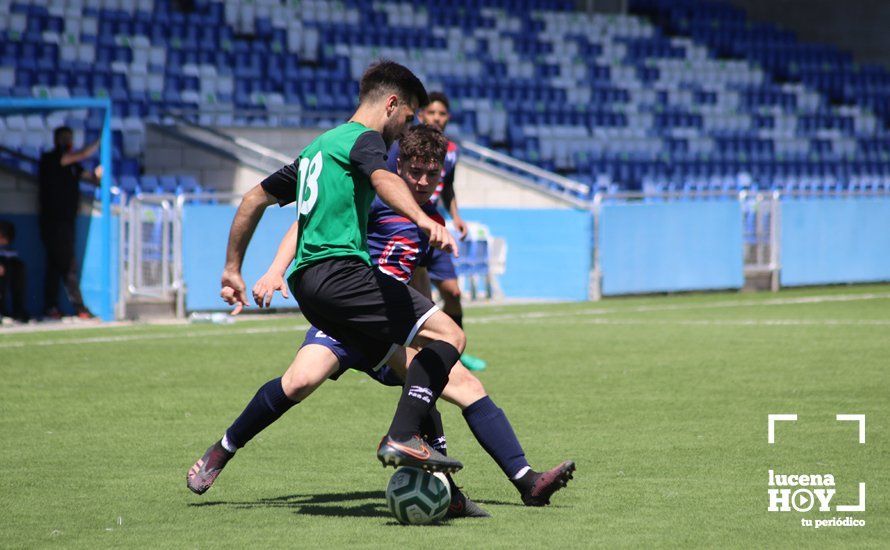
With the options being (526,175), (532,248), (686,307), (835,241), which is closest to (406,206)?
(686,307)

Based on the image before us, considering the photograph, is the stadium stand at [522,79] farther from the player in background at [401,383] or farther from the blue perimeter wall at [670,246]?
the player in background at [401,383]

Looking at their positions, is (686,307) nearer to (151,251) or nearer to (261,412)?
(151,251)

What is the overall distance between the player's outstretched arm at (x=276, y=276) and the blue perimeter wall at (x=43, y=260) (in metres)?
10.3

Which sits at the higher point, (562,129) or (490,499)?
(562,129)

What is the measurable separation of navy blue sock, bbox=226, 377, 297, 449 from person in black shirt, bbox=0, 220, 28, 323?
983 centimetres

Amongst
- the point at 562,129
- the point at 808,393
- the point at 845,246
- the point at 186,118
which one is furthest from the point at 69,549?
the point at 562,129

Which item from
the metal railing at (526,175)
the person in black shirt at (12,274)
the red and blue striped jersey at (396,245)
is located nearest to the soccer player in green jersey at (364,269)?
the red and blue striped jersey at (396,245)

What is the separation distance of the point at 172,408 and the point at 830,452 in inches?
166

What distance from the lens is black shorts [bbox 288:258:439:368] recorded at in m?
5.61

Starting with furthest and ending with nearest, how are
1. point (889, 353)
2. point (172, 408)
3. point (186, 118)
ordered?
point (186, 118) → point (889, 353) → point (172, 408)

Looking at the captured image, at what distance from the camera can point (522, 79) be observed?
2684cm

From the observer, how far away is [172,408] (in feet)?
30.4

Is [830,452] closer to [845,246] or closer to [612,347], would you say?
[612,347]

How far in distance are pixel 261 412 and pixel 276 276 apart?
0.61 m
